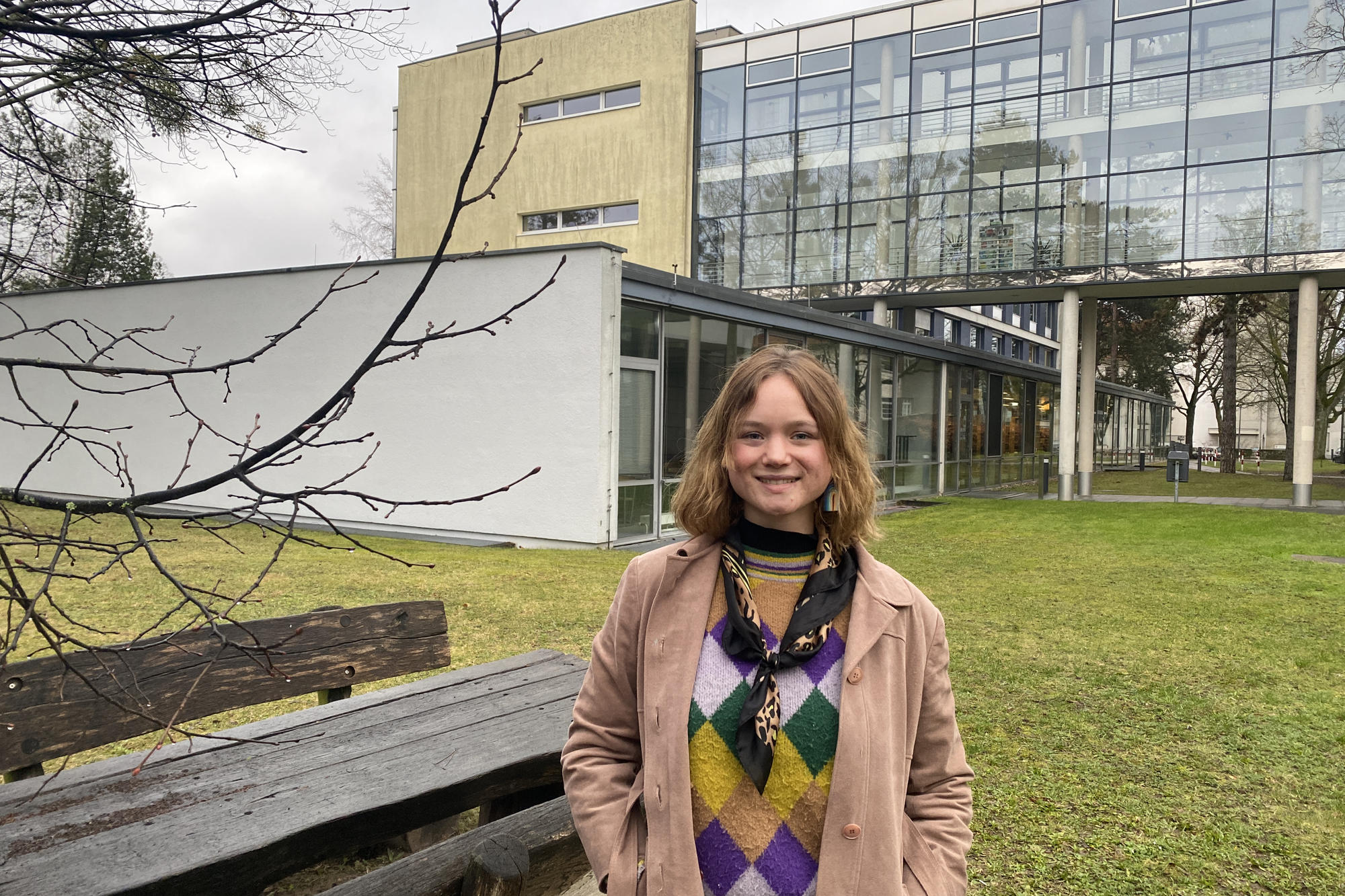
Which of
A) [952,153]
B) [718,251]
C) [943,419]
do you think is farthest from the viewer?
[718,251]

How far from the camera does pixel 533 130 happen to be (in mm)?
28531

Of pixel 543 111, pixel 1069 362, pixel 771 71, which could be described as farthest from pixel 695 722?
pixel 543 111

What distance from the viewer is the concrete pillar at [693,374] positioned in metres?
14.4

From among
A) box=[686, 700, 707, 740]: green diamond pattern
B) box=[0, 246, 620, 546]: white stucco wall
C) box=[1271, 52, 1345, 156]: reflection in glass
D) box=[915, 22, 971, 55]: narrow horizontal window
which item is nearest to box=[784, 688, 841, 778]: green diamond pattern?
box=[686, 700, 707, 740]: green diamond pattern

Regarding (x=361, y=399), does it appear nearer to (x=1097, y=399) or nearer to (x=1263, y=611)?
(x=1263, y=611)

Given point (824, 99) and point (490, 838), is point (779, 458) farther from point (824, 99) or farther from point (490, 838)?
point (824, 99)

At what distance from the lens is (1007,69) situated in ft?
75.4

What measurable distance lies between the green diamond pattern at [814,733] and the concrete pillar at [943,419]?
23147 mm

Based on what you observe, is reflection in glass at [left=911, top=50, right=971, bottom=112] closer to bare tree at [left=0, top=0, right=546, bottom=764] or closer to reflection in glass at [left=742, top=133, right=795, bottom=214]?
reflection in glass at [left=742, top=133, right=795, bottom=214]

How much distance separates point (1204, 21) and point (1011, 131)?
441 cm

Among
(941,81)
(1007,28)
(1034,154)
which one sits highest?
(1007,28)

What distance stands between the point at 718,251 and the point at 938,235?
598 centimetres

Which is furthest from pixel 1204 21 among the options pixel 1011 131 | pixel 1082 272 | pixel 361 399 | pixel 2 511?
pixel 2 511

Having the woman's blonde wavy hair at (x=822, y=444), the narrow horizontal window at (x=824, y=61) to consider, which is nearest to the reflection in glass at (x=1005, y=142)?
the narrow horizontal window at (x=824, y=61)
